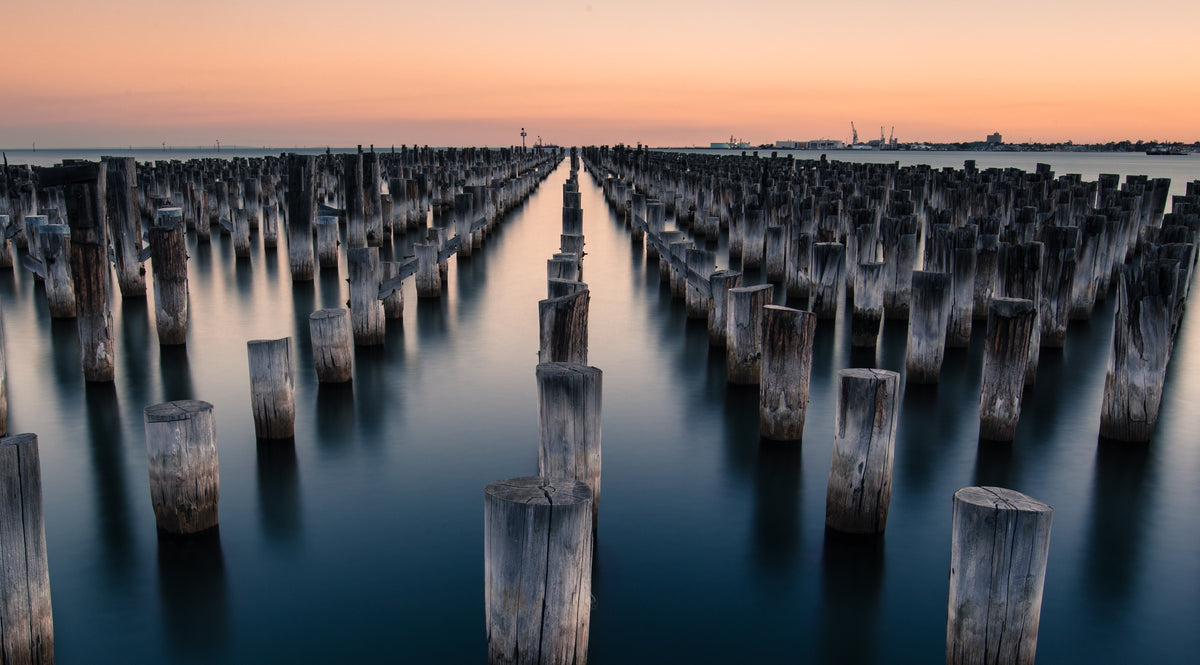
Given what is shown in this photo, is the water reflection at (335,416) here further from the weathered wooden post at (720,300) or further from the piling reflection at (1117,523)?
the piling reflection at (1117,523)

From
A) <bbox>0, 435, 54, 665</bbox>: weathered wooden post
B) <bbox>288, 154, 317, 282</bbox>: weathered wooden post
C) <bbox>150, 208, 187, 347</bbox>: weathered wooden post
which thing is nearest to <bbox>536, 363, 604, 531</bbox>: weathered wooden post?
<bbox>0, 435, 54, 665</bbox>: weathered wooden post

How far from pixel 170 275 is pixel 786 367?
6045 millimetres

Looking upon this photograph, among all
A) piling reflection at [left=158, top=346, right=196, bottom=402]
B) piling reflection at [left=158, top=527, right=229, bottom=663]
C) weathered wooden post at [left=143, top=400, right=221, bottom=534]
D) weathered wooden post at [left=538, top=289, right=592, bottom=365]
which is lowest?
piling reflection at [left=158, top=527, right=229, bottom=663]

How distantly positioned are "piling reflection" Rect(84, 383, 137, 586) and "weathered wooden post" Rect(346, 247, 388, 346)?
89.2 inches

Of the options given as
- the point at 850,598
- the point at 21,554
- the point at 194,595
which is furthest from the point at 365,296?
the point at 850,598

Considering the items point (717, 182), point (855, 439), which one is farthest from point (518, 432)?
point (717, 182)

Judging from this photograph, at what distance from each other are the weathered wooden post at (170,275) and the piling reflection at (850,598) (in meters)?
6.54

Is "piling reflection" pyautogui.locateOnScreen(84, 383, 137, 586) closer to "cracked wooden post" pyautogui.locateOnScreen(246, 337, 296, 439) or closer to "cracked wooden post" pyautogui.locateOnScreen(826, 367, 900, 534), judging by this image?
"cracked wooden post" pyautogui.locateOnScreen(246, 337, 296, 439)

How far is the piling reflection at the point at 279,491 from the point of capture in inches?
200

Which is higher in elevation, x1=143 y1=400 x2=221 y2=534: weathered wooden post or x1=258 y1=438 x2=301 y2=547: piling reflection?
x1=143 y1=400 x2=221 y2=534: weathered wooden post

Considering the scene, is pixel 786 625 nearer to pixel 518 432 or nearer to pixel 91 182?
pixel 518 432

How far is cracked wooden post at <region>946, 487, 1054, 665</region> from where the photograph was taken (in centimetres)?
318

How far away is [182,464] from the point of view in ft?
14.6

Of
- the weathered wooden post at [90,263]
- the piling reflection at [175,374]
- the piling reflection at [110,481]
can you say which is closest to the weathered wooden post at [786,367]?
the piling reflection at [110,481]
